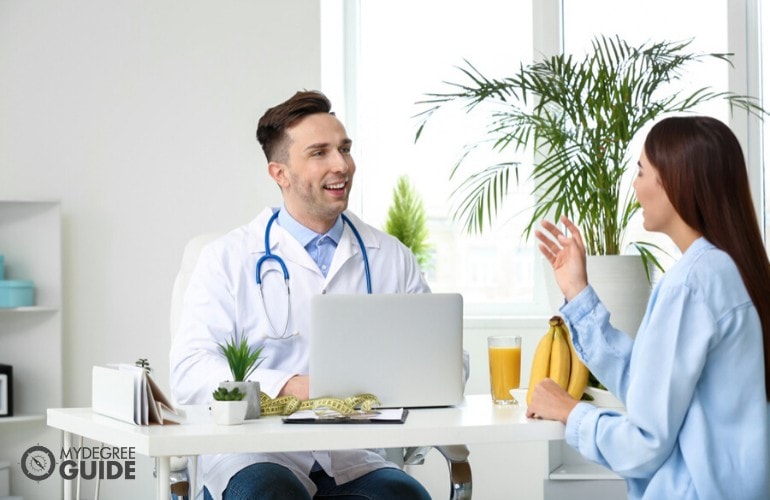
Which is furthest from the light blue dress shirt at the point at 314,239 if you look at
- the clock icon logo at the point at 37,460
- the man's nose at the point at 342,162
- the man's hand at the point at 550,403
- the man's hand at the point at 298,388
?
the clock icon logo at the point at 37,460

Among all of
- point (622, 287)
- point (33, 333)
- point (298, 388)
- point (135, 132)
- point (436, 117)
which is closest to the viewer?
point (298, 388)

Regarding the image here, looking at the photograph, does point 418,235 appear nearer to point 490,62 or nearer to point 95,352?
point 490,62

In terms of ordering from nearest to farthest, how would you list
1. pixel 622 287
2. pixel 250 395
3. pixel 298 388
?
pixel 250 395 < pixel 298 388 < pixel 622 287

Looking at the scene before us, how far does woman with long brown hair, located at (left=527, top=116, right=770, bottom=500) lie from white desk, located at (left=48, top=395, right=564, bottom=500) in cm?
12

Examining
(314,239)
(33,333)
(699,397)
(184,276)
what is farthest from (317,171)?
(33,333)

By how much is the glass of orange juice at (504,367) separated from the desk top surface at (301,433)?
158 mm

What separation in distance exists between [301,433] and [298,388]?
1.35 feet

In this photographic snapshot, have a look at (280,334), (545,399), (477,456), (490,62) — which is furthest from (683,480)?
(490,62)

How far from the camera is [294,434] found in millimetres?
1808

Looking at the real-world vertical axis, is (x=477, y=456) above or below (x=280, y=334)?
below

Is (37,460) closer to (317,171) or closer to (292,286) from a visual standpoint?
(292,286)

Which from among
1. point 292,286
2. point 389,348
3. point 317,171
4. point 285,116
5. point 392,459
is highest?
point 285,116

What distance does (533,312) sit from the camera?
4.71 meters

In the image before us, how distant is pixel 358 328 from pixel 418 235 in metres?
2.47
